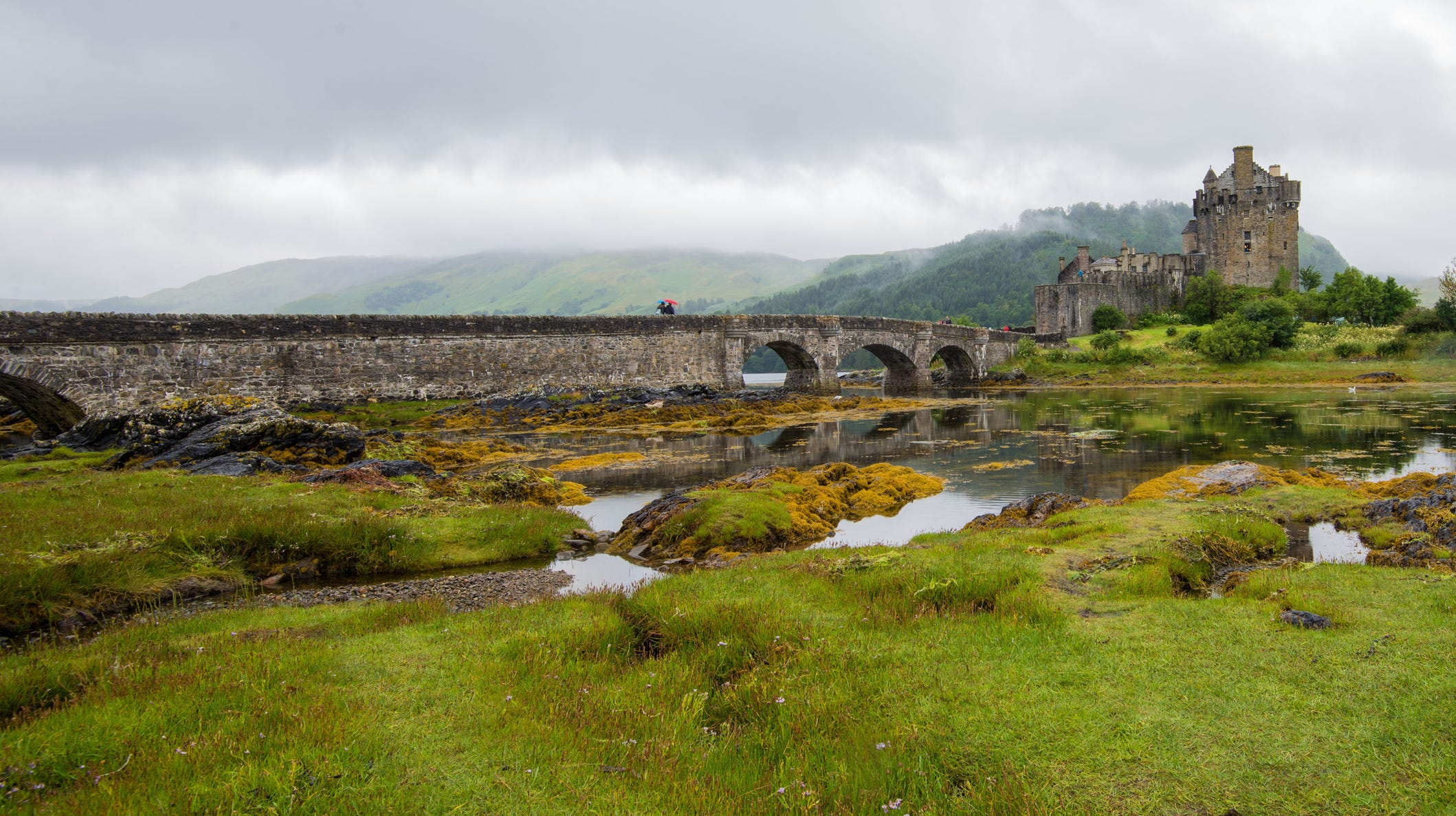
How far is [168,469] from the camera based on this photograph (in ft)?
59.5

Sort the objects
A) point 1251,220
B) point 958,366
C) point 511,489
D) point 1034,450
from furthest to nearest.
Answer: point 1251,220, point 958,366, point 1034,450, point 511,489

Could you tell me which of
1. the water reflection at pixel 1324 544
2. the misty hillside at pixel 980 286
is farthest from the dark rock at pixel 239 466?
the misty hillside at pixel 980 286

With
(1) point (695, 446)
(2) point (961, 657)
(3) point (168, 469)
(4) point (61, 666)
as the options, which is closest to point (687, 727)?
(2) point (961, 657)

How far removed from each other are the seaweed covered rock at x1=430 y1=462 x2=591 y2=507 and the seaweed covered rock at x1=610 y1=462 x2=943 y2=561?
10.3ft

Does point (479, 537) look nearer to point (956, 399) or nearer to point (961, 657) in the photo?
point (961, 657)

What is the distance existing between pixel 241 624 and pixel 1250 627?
970 cm

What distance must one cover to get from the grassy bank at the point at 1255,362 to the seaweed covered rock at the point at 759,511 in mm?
47574

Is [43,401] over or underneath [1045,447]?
over

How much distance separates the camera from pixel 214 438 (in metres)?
21.2

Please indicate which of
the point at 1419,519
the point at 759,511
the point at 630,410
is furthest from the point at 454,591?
the point at 630,410

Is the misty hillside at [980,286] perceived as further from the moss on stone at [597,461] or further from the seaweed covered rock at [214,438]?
the seaweed covered rock at [214,438]

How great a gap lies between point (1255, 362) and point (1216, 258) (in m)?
21.2

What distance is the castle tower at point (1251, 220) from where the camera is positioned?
7200 cm

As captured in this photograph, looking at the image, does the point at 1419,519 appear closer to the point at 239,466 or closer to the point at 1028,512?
the point at 1028,512
